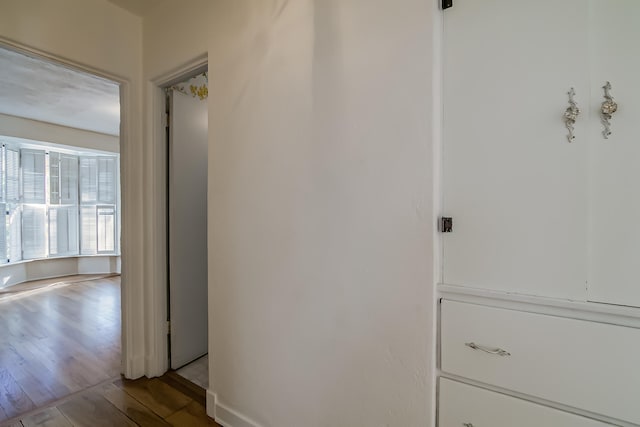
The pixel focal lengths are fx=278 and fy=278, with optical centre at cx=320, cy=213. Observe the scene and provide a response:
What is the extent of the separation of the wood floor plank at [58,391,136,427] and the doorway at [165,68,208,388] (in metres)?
0.46

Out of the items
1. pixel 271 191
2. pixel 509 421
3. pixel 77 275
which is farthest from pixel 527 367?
pixel 77 275

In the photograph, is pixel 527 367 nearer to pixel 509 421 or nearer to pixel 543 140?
pixel 509 421

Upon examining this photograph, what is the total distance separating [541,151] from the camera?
84cm

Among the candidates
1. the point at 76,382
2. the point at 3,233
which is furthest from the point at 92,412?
the point at 3,233

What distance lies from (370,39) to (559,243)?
96 cm

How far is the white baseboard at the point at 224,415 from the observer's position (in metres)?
1.52

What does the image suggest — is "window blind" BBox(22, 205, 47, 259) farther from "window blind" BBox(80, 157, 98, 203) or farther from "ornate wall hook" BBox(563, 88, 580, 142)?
"ornate wall hook" BBox(563, 88, 580, 142)

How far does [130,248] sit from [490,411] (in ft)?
7.61

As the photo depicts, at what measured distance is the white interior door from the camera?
2.17 metres

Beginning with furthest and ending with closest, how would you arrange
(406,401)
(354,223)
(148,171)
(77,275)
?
(77,275) → (148,171) → (354,223) → (406,401)

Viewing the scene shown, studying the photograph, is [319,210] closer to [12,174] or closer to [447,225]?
[447,225]

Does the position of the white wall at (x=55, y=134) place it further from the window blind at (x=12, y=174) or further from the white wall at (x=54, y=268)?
the white wall at (x=54, y=268)

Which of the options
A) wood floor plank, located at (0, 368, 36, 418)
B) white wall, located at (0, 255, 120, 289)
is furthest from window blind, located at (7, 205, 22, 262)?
wood floor plank, located at (0, 368, 36, 418)

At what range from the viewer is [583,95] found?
79cm
